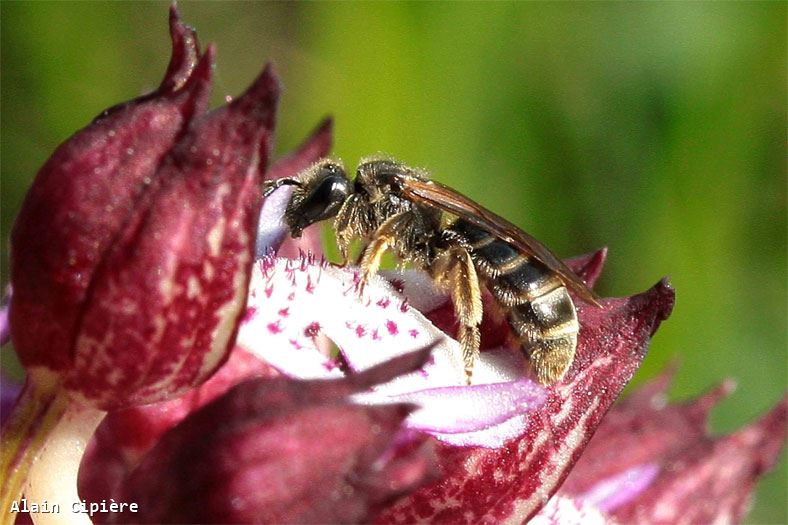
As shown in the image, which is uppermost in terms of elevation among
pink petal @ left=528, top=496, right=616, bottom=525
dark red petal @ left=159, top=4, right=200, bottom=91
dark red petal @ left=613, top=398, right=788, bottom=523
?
dark red petal @ left=159, top=4, right=200, bottom=91

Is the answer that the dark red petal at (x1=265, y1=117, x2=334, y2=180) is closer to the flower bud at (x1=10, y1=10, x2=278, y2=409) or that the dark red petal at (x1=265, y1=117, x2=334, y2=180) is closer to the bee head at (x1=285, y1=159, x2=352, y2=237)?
the bee head at (x1=285, y1=159, x2=352, y2=237)

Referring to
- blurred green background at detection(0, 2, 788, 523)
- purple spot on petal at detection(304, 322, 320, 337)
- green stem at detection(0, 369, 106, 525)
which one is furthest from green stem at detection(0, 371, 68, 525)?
blurred green background at detection(0, 2, 788, 523)

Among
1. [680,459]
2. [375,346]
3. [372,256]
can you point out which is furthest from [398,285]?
[680,459]

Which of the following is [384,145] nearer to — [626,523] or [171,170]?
[626,523]

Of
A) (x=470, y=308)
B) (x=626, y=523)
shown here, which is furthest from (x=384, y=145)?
(x=470, y=308)

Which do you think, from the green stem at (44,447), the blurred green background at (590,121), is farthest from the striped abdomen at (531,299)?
the blurred green background at (590,121)

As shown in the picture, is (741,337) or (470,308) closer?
(470,308)
